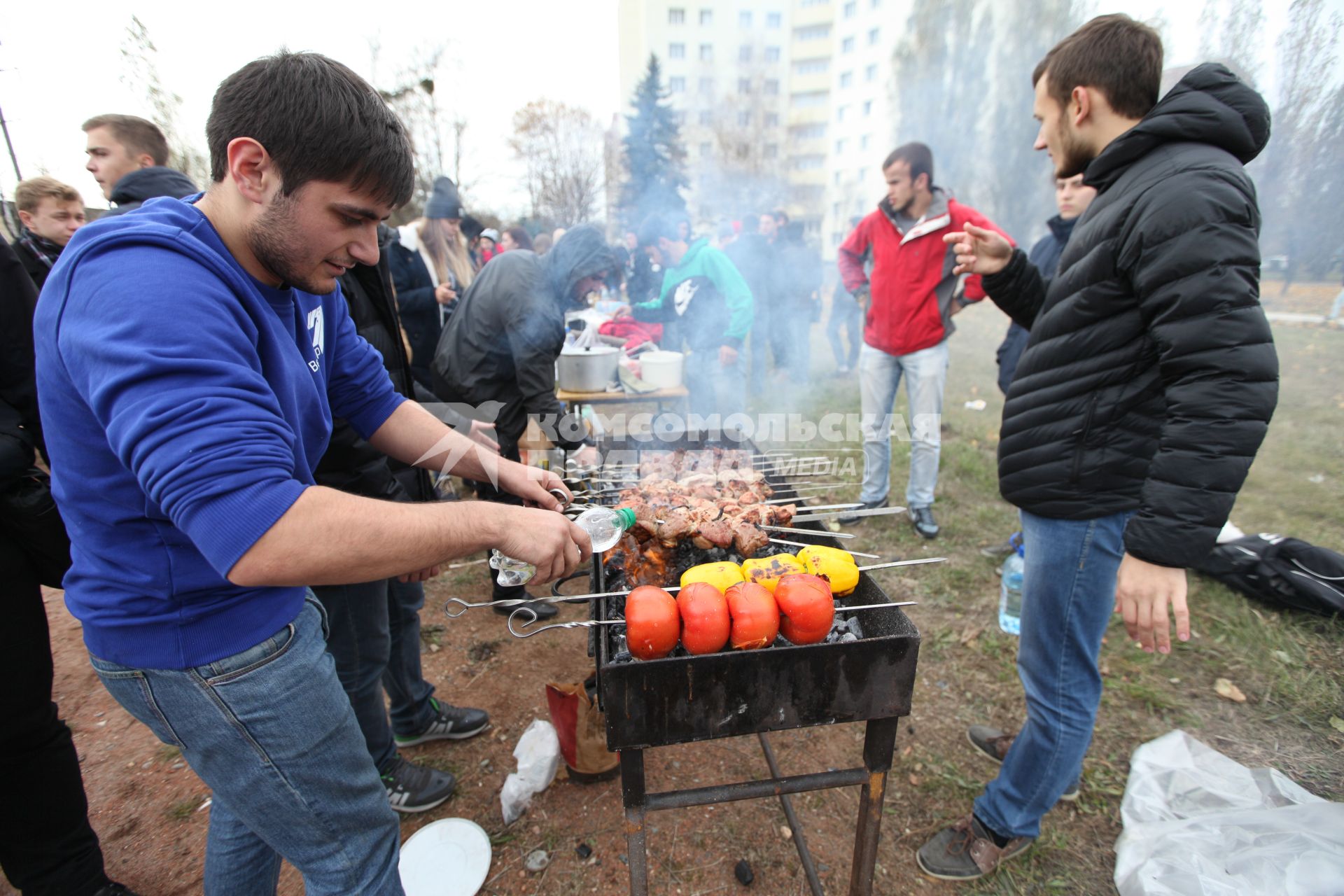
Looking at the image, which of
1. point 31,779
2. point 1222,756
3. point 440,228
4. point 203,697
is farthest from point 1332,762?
point 440,228

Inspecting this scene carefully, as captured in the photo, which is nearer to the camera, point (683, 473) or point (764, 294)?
point (683, 473)

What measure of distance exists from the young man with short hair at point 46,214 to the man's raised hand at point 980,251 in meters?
5.53

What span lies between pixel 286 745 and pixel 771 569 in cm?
152

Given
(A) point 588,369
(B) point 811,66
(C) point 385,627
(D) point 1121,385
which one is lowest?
(C) point 385,627

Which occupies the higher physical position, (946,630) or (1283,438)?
(1283,438)

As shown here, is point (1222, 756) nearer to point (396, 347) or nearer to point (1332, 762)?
point (1332, 762)

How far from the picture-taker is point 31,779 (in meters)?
2.08

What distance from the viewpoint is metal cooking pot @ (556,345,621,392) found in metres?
5.52

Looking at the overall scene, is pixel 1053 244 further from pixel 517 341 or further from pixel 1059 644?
pixel 517 341

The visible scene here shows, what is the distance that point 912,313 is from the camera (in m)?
5.03

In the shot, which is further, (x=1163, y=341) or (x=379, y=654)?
(x=379, y=654)

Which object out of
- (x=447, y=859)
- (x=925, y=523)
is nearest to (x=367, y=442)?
(x=447, y=859)

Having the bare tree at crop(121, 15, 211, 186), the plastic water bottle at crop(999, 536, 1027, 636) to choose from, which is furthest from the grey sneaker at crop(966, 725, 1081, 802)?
the bare tree at crop(121, 15, 211, 186)

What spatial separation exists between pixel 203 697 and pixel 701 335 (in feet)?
22.9
